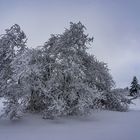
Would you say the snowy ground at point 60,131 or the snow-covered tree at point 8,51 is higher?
the snow-covered tree at point 8,51

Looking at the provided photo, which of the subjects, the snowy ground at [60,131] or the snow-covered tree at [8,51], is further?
the snow-covered tree at [8,51]

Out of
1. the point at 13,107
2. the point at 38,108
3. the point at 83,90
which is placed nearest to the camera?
the point at 13,107

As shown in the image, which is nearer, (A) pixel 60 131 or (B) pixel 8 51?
(A) pixel 60 131

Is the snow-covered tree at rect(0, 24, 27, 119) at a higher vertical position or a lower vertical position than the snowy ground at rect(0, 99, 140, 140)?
higher

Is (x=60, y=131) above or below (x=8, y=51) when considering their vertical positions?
below

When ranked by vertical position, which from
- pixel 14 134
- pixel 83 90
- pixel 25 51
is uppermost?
pixel 25 51

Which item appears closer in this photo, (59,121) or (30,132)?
(30,132)

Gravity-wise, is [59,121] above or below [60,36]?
below

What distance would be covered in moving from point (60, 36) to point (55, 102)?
4.98 metres

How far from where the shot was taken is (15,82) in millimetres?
13812

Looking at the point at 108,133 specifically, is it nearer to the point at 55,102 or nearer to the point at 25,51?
the point at 55,102

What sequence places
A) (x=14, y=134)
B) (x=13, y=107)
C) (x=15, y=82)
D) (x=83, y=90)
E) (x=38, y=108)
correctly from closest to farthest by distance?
(x=14, y=134), (x=13, y=107), (x=15, y=82), (x=83, y=90), (x=38, y=108)

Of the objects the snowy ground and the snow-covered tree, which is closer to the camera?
the snowy ground

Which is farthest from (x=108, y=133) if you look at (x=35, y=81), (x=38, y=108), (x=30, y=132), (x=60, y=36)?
(x=60, y=36)
